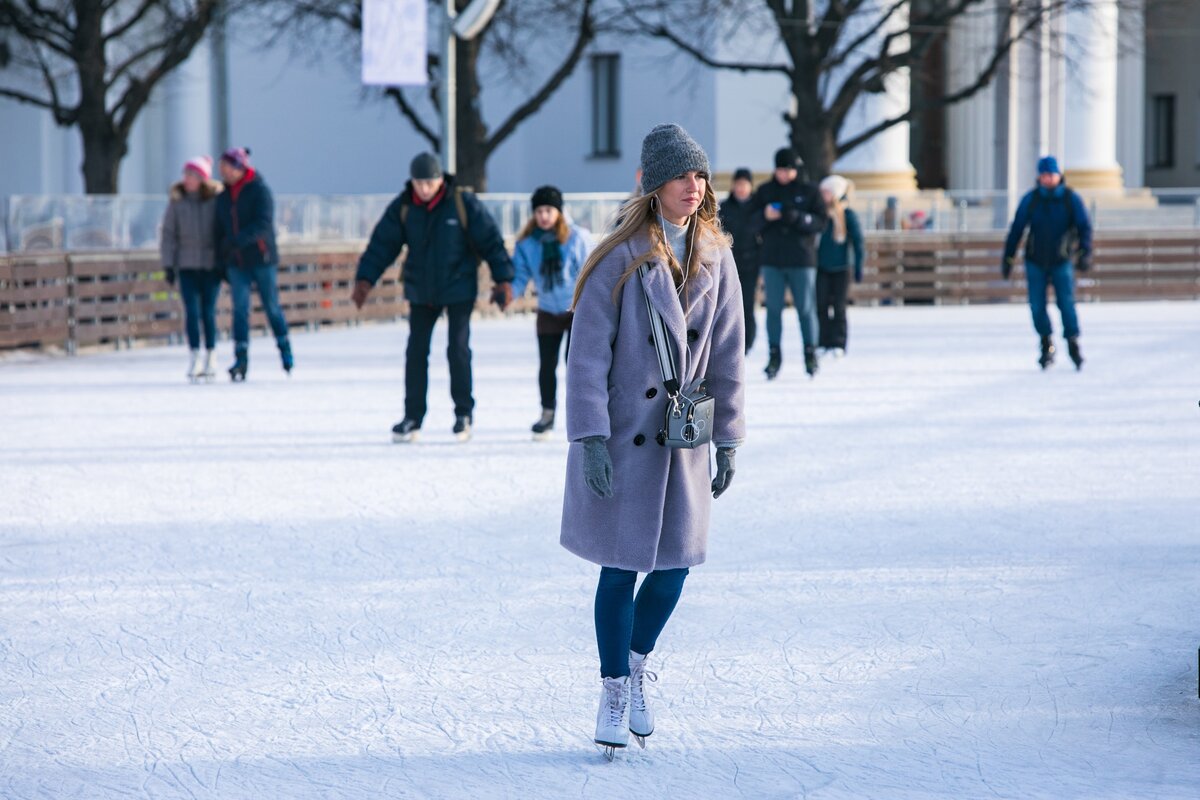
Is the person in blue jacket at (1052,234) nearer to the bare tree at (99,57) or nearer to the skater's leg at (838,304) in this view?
the skater's leg at (838,304)

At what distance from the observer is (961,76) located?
132 feet

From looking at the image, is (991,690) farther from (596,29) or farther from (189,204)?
(596,29)

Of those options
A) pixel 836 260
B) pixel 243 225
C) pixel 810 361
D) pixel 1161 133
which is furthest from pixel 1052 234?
pixel 1161 133

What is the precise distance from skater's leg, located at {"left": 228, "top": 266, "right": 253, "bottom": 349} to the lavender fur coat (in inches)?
400

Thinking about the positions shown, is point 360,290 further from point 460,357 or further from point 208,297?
point 208,297

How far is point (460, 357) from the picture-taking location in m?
11.2

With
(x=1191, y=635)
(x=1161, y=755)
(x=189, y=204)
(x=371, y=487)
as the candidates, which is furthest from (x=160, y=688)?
(x=189, y=204)

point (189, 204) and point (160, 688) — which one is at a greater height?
point (189, 204)

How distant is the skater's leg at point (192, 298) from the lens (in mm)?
14664

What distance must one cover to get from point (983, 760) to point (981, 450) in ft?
20.6

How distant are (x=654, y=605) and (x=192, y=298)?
34.4ft

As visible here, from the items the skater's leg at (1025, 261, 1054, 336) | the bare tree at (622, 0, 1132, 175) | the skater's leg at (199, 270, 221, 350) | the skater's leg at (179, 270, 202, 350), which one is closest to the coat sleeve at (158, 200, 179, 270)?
the skater's leg at (179, 270, 202, 350)

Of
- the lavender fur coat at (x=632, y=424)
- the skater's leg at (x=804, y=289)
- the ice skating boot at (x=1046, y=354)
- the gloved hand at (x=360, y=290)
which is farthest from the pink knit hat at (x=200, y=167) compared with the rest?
the lavender fur coat at (x=632, y=424)

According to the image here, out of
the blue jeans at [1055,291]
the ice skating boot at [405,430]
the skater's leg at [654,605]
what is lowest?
the ice skating boot at [405,430]
